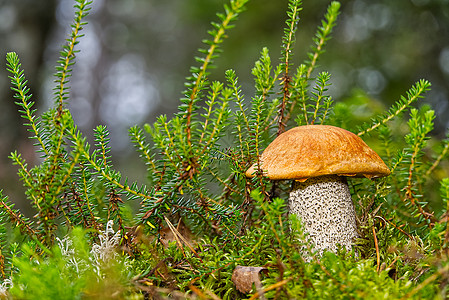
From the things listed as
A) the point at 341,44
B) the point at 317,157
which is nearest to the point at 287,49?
the point at 317,157

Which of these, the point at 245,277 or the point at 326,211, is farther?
the point at 326,211

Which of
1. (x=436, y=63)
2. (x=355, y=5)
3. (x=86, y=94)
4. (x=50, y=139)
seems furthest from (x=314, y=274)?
(x=86, y=94)

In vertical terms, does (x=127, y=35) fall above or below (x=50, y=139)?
below

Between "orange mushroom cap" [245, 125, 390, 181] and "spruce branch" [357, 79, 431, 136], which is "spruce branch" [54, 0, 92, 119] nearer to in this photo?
"orange mushroom cap" [245, 125, 390, 181]

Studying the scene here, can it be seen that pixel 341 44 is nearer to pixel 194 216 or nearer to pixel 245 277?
pixel 194 216

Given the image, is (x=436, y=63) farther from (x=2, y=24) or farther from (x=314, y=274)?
(x=2, y=24)

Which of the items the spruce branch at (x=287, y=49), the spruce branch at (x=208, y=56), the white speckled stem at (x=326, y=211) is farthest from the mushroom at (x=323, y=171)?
the spruce branch at (x=208, y=56)
